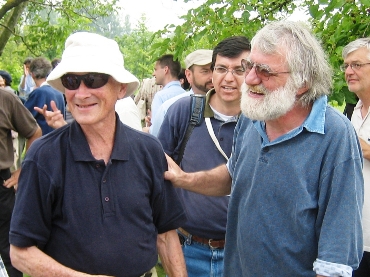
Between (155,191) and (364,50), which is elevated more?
(364,50)

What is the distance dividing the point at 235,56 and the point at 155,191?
1419 millimetres

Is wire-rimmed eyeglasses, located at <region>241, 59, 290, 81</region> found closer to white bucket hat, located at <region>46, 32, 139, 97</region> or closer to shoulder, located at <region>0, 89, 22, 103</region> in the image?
white bucket hat, located at <region>46, 32, 139, 97</region>

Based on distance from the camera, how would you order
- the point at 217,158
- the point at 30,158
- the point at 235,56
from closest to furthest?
the point at 30,158 < the point at 217,158 < the point at 235,56

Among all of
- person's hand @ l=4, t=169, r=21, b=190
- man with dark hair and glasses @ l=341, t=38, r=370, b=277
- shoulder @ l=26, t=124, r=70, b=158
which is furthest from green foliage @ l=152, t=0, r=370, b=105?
shoulder @ l=26, t=124, r=70, b=158

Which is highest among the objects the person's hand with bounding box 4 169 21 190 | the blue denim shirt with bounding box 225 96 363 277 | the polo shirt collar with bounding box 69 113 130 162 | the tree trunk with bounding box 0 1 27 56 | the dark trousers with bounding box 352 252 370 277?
the tree trunk with bounding box 0 1 27 56

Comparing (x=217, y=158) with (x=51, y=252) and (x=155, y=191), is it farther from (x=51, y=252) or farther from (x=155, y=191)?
(x=51, y=252)

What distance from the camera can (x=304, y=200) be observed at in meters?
1.86

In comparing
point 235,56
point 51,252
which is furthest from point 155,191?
point 235,56

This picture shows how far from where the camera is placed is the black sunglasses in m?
1.91

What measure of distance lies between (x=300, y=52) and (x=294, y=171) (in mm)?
528

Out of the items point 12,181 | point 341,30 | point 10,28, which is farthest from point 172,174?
point 10,28

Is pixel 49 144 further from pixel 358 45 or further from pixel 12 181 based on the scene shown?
pixel 358 45

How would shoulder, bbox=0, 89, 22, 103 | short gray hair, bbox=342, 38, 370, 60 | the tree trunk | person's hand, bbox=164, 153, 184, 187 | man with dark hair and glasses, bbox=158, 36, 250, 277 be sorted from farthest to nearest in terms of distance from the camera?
the tree trunk, shoulder, bbox=0, 89, 22, 103, short gray hair, bbox=342, 38, 370, 60, man with dark hair and glasses, bbox=158, 36, 250, 277, person's hand, bbox=164, 153, 184, 187

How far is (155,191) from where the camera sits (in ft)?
6.79
